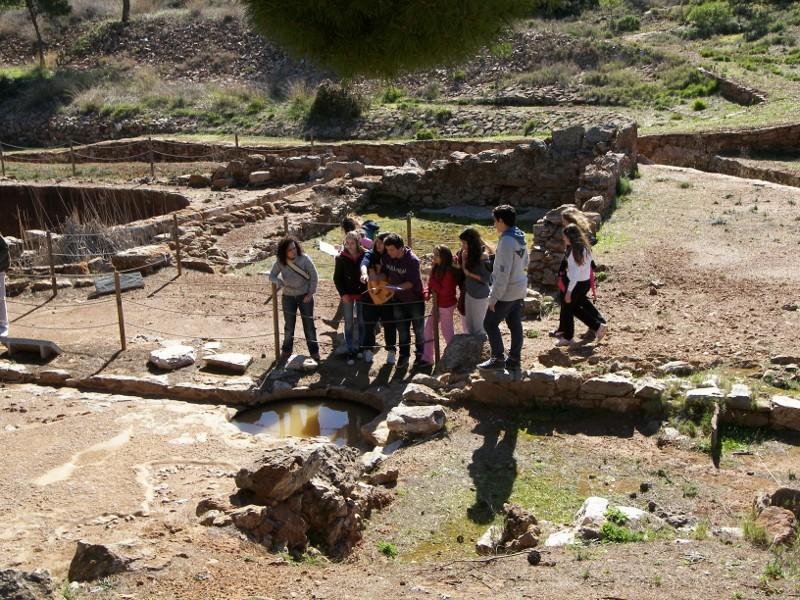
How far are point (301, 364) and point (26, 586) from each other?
625 centimetres

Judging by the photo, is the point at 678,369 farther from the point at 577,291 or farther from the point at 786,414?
the point at 577,291

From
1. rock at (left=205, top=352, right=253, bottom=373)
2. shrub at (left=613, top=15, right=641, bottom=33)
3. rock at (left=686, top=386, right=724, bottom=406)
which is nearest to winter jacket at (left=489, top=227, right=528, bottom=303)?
rock at (left=686, top=386, right=724, bottom=406)

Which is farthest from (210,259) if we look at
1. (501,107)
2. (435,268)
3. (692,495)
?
(501,107)

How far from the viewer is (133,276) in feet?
49.3

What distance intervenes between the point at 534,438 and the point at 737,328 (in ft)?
12.5

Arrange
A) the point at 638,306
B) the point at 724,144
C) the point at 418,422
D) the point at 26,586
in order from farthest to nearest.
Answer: the point at 724,144
the point at 638,306
the point at 418,422
the point at 26,586

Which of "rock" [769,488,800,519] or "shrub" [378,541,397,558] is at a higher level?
"rock" [769,488,800,519]

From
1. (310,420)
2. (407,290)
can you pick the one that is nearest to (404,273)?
(407,290)

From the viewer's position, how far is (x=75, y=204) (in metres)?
23.4

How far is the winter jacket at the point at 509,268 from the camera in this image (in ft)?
30.2

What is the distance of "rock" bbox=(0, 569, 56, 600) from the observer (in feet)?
17.0

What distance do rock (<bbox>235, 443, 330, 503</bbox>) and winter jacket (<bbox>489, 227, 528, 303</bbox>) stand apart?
2.85 m

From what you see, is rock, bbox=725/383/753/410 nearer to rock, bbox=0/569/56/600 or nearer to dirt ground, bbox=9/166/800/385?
dirt ground, bbox=9/166/800/385

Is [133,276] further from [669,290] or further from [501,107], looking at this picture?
[501,107]
